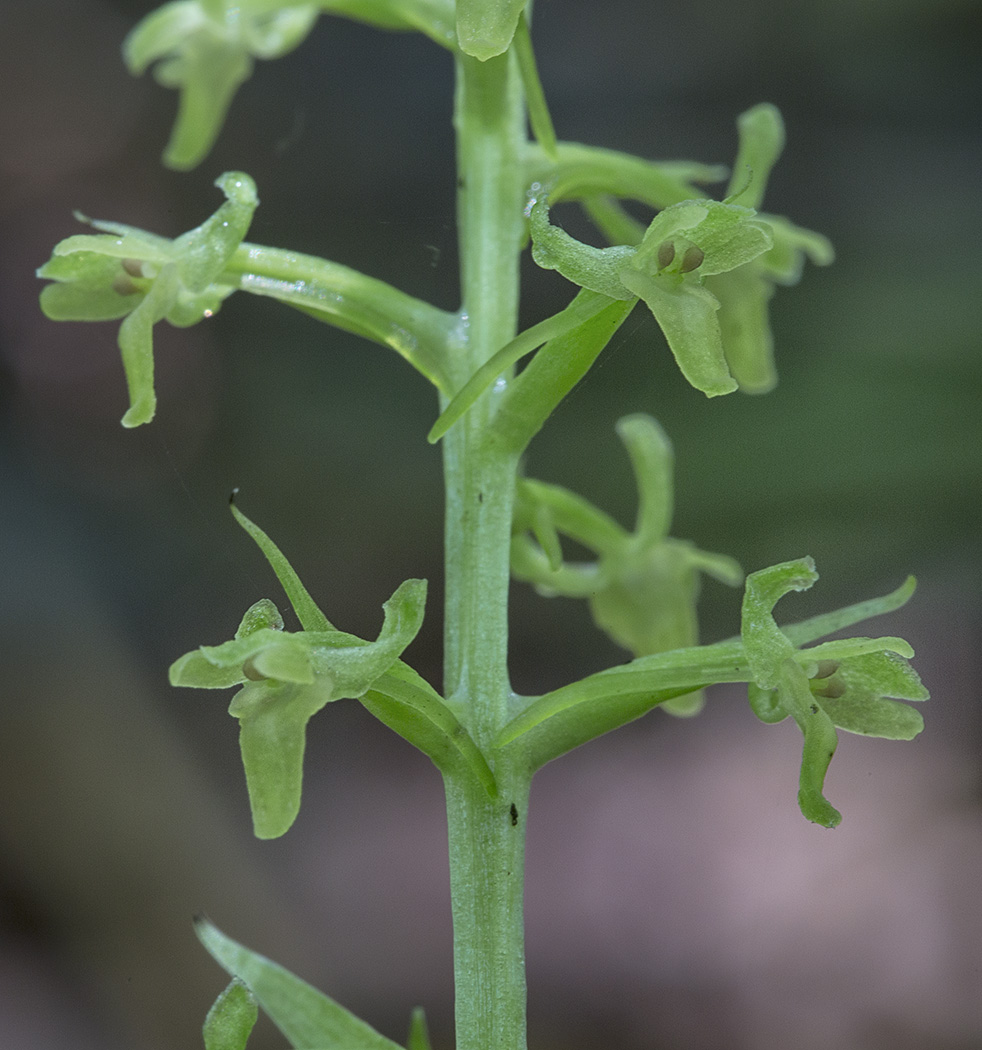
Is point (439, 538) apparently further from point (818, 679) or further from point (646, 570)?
point (818, 679)

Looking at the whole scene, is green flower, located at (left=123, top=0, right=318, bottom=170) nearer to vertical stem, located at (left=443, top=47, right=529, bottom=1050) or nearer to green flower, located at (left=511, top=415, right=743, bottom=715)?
vertical stem, located at (left=443, top=47, right=529, bottom=1050)

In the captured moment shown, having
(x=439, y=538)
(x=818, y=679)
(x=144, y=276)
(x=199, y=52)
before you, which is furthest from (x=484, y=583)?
(x=439, y=538)

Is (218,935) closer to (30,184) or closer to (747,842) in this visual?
(747,842)

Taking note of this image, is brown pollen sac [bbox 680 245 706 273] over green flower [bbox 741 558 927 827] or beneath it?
over

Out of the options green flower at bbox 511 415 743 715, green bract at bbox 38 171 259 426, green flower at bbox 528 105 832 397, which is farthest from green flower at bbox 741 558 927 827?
green bract at bbox 38 171 259 426

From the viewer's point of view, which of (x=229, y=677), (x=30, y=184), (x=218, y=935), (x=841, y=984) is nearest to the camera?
(x=229, y=677)

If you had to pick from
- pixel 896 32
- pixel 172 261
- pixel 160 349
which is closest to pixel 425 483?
pixel 160 349

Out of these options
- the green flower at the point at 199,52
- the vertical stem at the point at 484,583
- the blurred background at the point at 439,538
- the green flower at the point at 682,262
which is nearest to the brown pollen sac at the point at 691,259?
the green flower at the point at 682,262
